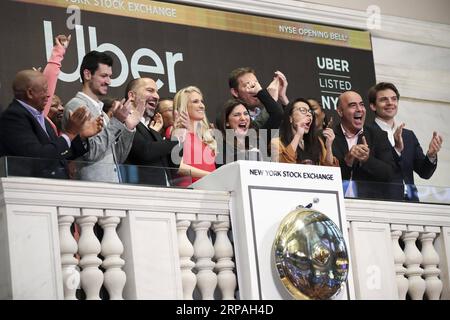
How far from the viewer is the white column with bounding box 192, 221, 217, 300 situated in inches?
194

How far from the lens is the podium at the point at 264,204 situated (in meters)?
4.90

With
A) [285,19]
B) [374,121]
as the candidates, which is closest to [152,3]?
[285,19]

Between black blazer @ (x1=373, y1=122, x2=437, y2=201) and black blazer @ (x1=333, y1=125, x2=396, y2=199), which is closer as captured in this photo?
black blazer @ (x1=333, y1=125, x2=396, y2=199)

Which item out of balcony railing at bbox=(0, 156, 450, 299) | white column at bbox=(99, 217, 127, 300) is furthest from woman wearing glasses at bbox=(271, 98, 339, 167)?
white column at bbox=(99, 217, 127, 300)

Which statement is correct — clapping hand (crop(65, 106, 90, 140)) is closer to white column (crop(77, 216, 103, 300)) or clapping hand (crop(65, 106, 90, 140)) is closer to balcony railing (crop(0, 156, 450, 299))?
balcony railing (crop(0, 156, 450, 299))

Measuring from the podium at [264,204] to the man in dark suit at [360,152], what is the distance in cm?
36

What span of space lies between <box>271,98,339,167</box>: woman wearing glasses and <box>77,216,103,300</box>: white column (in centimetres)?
289

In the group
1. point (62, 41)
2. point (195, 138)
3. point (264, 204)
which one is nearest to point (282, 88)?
point (195, 138)

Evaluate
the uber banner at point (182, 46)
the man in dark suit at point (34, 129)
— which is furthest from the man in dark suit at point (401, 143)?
the man in dark suit at point (34, 129)

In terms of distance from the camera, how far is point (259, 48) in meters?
8.88

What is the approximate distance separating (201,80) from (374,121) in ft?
5.28

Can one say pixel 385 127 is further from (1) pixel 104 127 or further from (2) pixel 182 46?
(1) pixel 104 127

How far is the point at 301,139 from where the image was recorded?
7.75 meters
